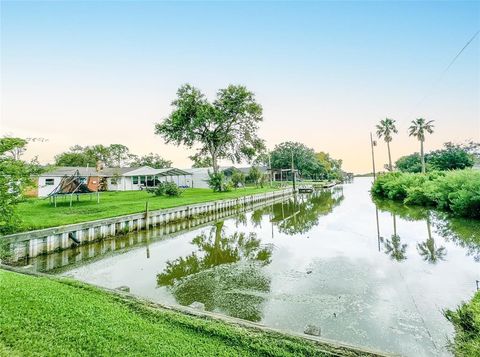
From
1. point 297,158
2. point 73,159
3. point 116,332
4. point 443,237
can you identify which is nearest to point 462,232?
point 443,237

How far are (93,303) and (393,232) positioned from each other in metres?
12.2

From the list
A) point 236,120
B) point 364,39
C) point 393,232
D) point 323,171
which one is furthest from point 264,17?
point 323,171

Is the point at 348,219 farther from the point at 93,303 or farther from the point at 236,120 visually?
the point at 236,120

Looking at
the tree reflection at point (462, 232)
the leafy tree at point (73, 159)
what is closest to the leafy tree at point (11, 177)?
the tree reflection at point (462, 232)

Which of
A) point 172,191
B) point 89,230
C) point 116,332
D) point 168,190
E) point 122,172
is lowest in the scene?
point 116,332

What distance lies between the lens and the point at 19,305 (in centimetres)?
365

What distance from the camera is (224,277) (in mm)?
6941

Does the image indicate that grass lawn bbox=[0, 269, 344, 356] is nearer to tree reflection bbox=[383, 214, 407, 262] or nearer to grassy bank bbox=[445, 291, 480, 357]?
grassy bank bbox=[445, 291, 480, 357]

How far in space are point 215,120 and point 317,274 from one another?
25879 millimetres

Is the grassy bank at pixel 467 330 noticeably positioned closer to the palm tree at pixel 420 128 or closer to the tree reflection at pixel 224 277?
the tree reflection at pixel 224 277

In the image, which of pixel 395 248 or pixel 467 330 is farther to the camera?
pixel 395 248

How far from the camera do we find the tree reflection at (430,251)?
813 centimetres

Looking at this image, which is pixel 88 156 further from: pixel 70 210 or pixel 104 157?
pixel 70 210

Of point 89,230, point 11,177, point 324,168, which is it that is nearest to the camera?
point 11,177
